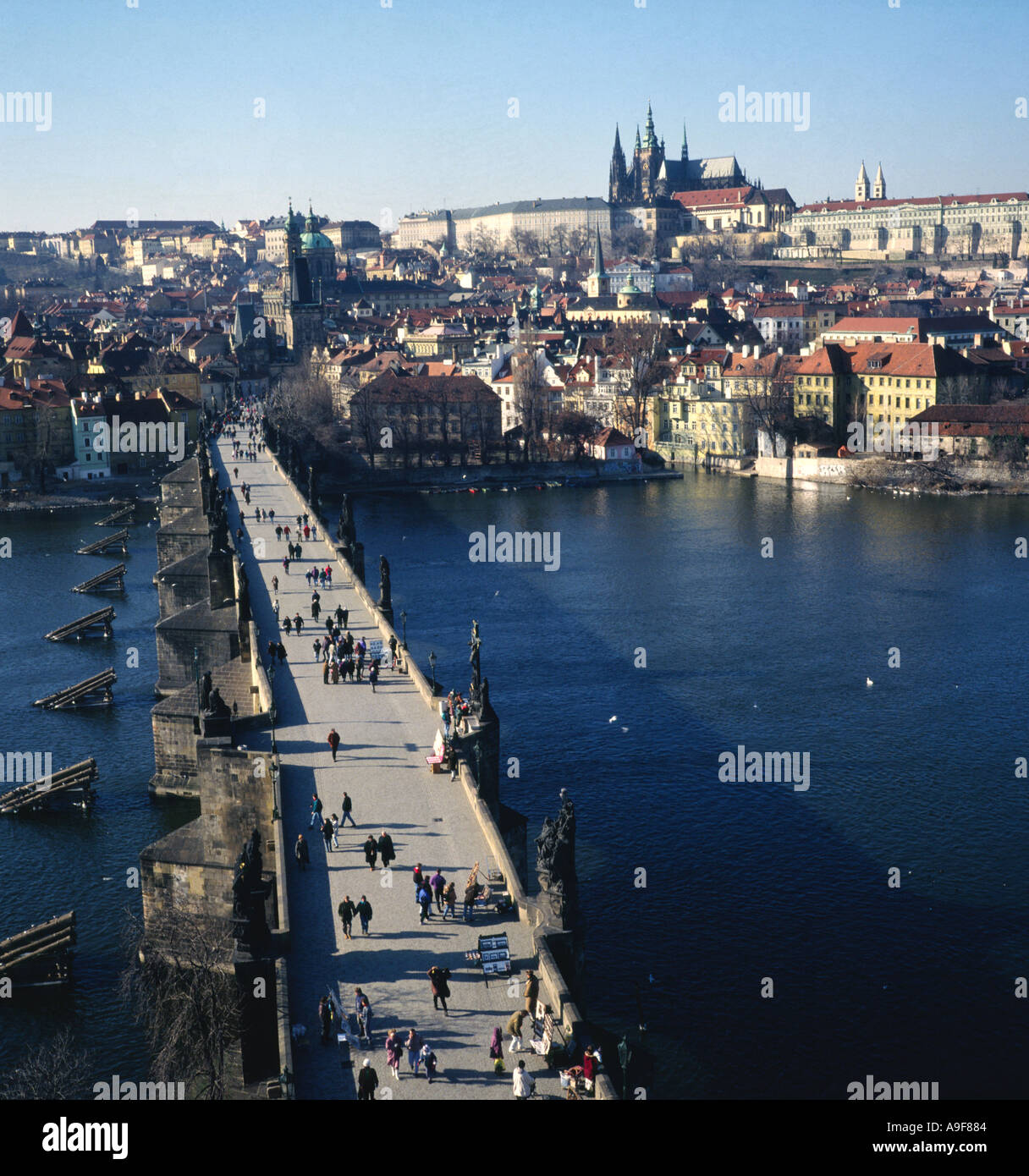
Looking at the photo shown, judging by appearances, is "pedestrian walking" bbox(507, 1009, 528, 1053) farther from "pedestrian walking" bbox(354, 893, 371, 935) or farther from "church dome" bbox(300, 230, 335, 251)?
"church dome" bbox(300, 230, 335, 251)

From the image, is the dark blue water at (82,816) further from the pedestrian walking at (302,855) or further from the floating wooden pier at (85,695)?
the pedestrian walking at (302,855)

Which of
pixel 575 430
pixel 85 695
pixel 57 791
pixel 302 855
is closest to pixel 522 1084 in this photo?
pixel 302 855

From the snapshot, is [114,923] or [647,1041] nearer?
[647,1041]

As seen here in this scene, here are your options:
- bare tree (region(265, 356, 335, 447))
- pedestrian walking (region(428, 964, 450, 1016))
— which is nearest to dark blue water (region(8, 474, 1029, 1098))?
pedestrian walking (region(428, 964, 450, 1016))

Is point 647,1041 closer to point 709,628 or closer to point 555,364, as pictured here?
point 709,628

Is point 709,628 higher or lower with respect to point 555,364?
lower

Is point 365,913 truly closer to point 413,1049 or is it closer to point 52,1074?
point 413,1049
